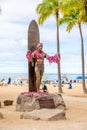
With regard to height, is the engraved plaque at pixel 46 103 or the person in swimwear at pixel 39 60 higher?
the person in swimwear at pixel 39 60

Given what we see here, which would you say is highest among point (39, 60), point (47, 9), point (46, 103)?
point (47, 9)

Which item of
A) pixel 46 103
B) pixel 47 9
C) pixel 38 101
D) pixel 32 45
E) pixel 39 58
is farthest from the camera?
pixel 47 9

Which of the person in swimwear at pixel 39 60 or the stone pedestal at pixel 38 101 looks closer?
the stone pedestal at pixel 38 101

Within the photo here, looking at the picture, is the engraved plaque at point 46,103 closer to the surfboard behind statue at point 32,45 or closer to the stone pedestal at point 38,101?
the stone pedestal at point 38,101

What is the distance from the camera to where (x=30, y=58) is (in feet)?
61.5

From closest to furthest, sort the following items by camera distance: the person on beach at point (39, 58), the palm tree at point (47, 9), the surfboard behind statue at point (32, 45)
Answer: the person on beach at point (39, 58)
the surfboard behind statue at point (32, 45)
the palm tree at point (47, 9)

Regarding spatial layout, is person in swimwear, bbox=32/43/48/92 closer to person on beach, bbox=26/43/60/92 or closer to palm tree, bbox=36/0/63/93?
person on beach, bbox=26/43/60/92

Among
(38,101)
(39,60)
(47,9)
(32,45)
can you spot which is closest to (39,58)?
(39,60)

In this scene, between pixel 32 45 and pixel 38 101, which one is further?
pixel 32 45

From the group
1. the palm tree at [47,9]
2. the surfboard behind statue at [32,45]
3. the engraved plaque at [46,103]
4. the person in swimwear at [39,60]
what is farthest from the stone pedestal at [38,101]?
the palm tree at [47,9]

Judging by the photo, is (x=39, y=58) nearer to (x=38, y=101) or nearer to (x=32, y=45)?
(x=32, y=45)

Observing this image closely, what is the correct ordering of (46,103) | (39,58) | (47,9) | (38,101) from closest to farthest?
(38,101)
(46,103)
(39,58)
(47,9)

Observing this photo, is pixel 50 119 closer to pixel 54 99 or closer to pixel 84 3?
pixel 54 99

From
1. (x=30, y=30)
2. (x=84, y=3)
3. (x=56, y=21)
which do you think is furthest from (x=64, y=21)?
(x=30, y=30)
